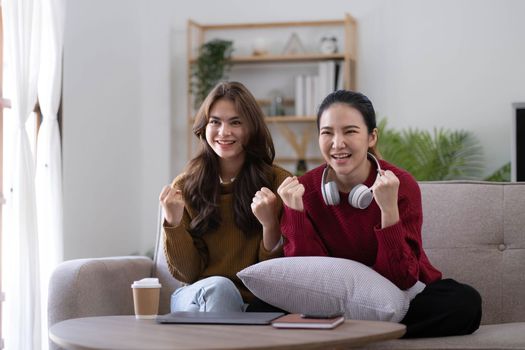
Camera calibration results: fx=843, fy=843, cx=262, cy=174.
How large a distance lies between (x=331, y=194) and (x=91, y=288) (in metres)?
0.77

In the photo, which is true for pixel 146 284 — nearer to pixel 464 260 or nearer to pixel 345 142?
pixel 345 142

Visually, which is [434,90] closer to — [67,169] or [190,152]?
[190,152]

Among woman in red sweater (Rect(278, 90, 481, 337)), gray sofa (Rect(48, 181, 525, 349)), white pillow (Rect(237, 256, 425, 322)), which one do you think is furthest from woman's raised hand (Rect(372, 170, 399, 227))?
gray sofa (Rect(48, 181, 525, 349))

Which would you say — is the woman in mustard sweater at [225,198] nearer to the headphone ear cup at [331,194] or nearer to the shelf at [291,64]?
the headphone ear cup at [331,194]

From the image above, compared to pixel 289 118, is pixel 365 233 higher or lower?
lower

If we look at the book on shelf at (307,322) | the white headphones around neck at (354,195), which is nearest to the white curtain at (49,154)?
the white headphones around neck at (354,195)

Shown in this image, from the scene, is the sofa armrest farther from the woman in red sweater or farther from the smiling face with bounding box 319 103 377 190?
the smiling face with bounding box 319 103 377 190

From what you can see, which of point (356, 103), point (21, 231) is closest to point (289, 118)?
point (21, 231)

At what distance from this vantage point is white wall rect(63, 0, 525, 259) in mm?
4836

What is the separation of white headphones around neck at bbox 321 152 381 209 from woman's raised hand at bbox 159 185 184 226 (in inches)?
16.1

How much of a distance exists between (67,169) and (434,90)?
227 centimetres

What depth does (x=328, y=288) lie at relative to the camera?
2.02 m

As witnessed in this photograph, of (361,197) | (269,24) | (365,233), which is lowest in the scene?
(365,233)

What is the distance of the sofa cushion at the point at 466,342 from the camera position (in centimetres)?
188
